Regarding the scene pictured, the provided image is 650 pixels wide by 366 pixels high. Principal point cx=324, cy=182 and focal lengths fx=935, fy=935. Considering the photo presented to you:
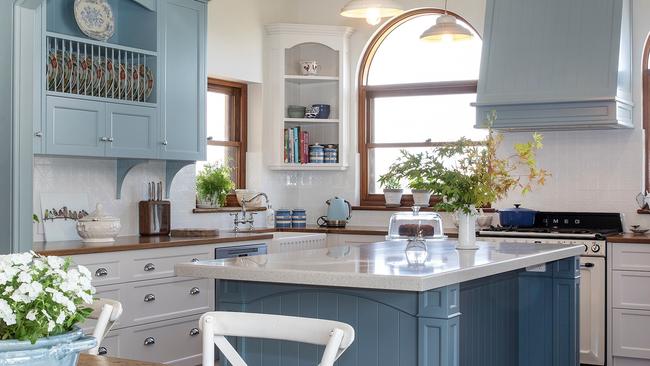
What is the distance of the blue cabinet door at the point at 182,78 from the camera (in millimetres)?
6395

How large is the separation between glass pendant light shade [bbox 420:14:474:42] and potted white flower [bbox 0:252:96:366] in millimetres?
5025

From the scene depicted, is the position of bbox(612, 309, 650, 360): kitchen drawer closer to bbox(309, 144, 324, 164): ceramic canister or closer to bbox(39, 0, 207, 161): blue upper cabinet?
bbox(309, 144, 324, 164): ceramic canister

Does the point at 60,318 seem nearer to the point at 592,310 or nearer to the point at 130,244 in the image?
the point at 130,244

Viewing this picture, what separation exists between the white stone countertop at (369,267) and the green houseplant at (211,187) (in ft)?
9.46

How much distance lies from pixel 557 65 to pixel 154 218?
125 inches

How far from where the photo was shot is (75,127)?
5.68m

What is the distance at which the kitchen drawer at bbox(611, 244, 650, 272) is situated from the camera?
644 centimetres

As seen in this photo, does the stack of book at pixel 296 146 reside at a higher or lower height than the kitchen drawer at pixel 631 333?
higher

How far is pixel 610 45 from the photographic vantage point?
6844 mm

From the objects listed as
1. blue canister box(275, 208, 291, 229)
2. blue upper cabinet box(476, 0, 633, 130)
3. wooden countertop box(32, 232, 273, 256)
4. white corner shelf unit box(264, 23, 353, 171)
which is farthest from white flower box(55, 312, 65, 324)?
white corner shelf unit box(264, 23, 353, 171)

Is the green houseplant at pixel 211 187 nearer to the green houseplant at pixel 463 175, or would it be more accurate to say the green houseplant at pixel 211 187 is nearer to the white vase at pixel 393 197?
the white vase at pixel 393 197

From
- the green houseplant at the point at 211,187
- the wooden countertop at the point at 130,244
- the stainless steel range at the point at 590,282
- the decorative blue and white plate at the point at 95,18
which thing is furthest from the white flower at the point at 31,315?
the green houseplant at the point at 211,187

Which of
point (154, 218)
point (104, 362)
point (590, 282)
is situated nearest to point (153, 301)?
point (154, 218)

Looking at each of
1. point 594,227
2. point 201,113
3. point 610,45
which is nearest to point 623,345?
point 594,227
